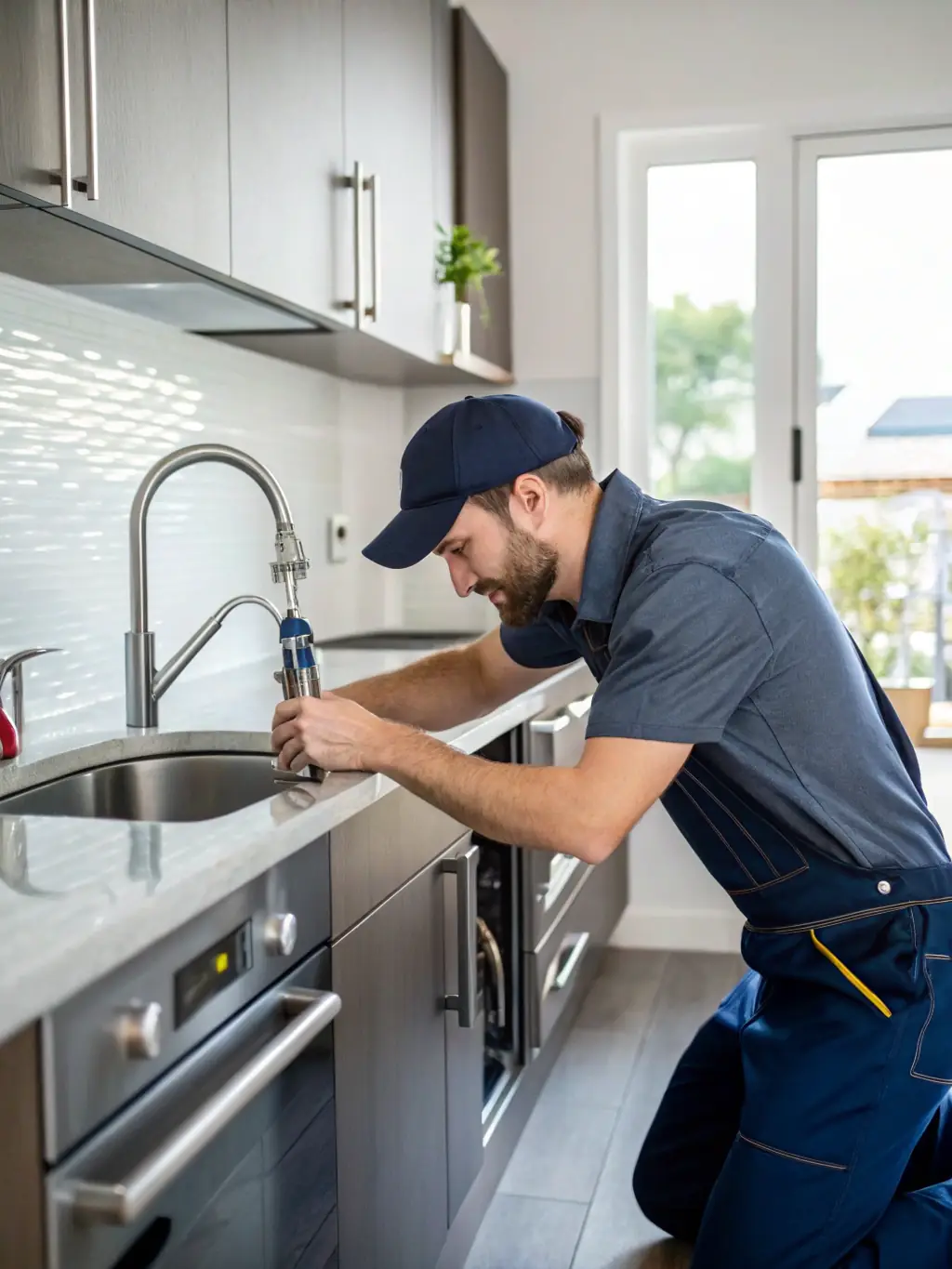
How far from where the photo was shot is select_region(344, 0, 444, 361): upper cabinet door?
8.05 ft

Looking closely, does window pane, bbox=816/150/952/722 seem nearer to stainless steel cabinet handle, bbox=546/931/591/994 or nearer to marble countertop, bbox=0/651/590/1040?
stainless steel cabinet handle, bbox=546/931/591/994

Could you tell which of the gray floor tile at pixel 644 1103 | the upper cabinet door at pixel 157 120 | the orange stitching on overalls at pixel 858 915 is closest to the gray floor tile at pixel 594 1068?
the gray floor tile at pixel 644 1103

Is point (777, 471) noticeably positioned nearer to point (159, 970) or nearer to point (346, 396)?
point (346, 396)

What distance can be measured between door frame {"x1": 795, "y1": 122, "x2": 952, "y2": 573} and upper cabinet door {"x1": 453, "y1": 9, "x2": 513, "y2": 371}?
0.79m

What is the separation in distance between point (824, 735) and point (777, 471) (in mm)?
2106

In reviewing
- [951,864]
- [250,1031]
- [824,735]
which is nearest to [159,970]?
[250,1031]

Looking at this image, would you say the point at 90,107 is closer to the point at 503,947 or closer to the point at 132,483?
the point at 132,483

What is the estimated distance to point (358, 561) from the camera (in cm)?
358

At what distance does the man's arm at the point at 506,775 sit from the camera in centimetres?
151

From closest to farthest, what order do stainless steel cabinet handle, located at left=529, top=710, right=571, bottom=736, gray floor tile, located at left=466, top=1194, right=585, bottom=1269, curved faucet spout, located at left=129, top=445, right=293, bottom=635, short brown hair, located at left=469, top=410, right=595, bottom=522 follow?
short brown hair, located at left=469, top=410, right=595, bottom=522, curved faucet spout, located at left=129, top=445, right=293, bottom=635, gray floor tile, located at left=466, top=1194, right=585, bottom=1269, stainless steel cabinet handle, located at left=529, top=710, right=571, bottom=736

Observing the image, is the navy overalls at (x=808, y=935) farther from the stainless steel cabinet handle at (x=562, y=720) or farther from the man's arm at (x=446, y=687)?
the stainless steel cabinet handle at (x=562, y=720)

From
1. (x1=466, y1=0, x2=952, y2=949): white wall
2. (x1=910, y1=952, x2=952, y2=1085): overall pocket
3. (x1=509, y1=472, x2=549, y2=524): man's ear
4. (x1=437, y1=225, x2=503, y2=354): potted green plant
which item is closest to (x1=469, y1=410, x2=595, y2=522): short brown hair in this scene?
(x1=509, y1=472, x2=549, y2=524): man's ear

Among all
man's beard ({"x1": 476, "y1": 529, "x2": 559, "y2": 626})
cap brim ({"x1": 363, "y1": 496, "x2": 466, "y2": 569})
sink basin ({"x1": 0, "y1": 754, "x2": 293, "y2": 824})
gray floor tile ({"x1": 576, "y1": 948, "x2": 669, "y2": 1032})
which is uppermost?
cap brim ({"x1": 363, "y1": 496, "x2": 466, "y2": 569})

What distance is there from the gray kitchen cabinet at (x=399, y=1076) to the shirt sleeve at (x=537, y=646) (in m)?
0.30
